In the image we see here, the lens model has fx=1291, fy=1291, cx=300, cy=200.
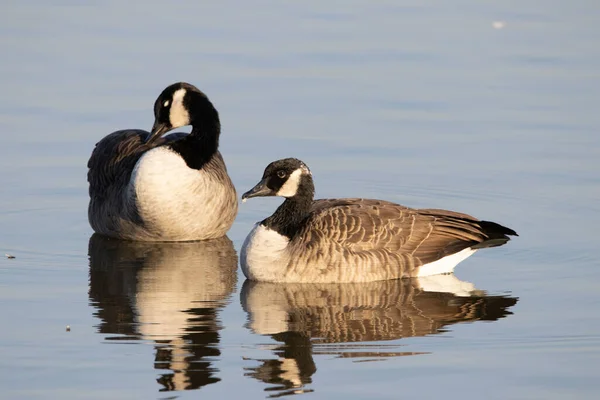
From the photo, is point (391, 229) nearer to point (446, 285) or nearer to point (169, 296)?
point (446, 285)

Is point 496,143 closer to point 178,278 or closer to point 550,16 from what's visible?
point 178,278

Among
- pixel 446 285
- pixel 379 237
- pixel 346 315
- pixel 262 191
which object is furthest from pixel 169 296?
pixel 446 285

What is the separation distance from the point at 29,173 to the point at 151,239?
2263 millimetres

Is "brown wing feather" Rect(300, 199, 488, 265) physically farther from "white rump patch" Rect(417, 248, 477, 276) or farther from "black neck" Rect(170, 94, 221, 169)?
"black neck" Rect(170, 94, 221, 169)

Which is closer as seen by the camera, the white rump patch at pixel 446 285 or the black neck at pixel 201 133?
the white rump patch at pixel 446 285

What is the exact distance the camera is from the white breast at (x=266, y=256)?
12.0 metres

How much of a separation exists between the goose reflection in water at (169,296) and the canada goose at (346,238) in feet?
1.81

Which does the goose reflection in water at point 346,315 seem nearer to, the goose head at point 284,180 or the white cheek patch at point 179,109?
the goose head at point 284,180

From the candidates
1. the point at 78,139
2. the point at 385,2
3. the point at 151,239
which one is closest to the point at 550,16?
the point at 385,2

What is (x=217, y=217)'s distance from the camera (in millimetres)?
13695

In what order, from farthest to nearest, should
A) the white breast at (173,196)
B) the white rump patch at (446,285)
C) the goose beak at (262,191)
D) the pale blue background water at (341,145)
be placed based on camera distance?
the white breast at (173,196), the goose beak at (262,191), the white rump patch at (446,285), the pale blue background water at (341,145)

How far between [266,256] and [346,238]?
0.77m

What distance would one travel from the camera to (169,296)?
11477 millimetres

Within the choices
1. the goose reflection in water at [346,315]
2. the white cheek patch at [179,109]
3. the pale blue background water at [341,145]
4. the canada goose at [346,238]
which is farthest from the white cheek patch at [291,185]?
the white cheek patch at [179,109]
